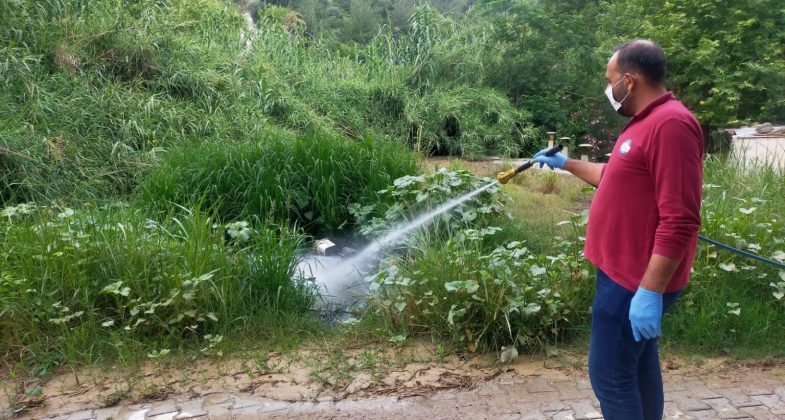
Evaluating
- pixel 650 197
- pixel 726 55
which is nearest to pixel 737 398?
pixel 650 197

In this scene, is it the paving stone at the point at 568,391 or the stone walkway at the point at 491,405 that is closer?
the stone walkway at the point at 491,405

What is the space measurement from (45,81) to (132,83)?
111 cm

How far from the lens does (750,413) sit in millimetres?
3289

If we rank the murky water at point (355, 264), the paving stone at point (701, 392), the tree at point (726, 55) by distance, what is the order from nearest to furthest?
the paving stone at point (701, 392) < the murky water at point (355, 264) < the tree at point (726, 55)

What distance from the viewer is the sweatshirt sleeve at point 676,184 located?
2.06m

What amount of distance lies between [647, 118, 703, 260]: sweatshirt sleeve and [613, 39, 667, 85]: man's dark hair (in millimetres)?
241

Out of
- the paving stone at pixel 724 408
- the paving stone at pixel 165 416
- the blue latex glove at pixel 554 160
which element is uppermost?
the blue latex glove at pixel 554 160

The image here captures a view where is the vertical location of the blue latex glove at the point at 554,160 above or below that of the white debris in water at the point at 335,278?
above

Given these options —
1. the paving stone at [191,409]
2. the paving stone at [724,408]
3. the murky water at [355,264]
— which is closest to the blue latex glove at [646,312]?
the paving stone at [724,408]

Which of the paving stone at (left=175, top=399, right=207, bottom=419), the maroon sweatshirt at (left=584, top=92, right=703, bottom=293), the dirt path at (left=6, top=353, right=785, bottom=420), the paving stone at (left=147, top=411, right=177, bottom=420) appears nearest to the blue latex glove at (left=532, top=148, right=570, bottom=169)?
the maroon sweatshirt at (left=584, top=92, right=703, bottom=293)

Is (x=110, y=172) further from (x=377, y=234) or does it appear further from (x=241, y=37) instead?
(x=241, y=37)

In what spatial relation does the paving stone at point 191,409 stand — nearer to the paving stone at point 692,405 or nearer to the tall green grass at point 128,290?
the tall green grass at point 128,290

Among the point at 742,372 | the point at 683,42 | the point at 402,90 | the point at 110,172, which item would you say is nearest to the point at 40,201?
the point at 110,172

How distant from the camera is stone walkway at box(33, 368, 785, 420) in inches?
128
